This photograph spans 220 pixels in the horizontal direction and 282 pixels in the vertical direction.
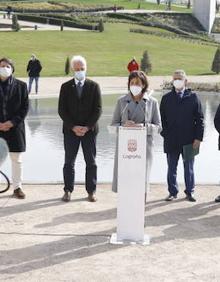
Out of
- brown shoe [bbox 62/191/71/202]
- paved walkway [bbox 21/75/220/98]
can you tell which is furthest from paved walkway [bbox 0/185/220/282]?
paved walkway [bbox 21/75/220/98]

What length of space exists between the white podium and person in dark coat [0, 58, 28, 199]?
1.91m

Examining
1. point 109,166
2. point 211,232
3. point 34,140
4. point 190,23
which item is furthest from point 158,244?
point 190,23

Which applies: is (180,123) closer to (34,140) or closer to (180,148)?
(180,148)

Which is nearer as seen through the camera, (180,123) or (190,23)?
(180,123)

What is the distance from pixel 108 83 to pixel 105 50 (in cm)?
1236

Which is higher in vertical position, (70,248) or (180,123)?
(180,123)

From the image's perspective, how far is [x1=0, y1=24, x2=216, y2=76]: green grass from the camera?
1233 inches

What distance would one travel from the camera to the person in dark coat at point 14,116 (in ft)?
24.0

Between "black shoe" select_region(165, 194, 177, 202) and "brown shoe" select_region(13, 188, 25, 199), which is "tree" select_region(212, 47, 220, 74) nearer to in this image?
"black shoe" select_region(165, 194, 177, 202)

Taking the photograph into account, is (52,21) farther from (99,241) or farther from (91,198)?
(99,241)

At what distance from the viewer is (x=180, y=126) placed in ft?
24.3

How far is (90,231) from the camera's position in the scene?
6.29m

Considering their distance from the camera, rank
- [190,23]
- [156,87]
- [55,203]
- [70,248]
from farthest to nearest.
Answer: [190,23] < [156,87] < [55,203] < [70,248]

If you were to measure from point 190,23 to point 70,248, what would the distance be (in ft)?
181
